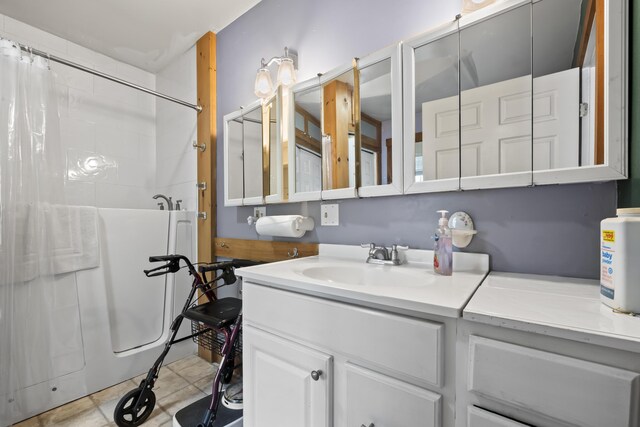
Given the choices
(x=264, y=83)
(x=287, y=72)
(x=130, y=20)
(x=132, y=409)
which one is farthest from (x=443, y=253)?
(x=130, y=20)

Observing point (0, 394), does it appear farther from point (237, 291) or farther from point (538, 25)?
point (538, 25)

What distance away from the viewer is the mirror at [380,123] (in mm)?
1058

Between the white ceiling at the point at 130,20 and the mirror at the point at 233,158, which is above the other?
the white ceiling at the point at 130,20

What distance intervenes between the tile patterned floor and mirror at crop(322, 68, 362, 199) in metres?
1.34

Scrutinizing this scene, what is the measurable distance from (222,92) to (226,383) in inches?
71.8

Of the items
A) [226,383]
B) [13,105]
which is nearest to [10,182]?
[13,105]

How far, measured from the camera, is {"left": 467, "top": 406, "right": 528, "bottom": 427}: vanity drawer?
471mm

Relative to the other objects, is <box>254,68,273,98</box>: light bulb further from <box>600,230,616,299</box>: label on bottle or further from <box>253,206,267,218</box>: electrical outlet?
<box>600,230,616,299</box>: label on bottle

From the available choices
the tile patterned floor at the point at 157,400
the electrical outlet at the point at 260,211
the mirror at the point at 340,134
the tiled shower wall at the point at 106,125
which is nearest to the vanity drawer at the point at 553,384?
the mirror at the point at 340,134

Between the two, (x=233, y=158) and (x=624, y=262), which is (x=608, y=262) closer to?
(x=624, y=262)

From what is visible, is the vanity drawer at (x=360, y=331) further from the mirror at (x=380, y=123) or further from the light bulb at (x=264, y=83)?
the light bulb at (x=264, y=83)

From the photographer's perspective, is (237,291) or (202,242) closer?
(237,291)

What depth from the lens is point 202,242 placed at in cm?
195

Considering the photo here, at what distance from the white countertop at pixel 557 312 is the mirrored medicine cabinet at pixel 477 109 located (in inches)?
12.5
